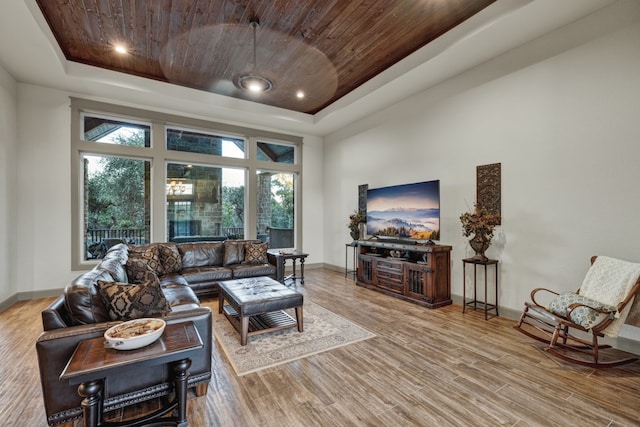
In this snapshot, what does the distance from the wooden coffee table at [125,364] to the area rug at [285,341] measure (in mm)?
809

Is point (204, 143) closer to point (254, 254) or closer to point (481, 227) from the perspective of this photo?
point (254, 254)

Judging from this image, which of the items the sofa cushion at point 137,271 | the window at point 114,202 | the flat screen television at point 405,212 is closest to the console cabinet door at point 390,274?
the flat screen television at point 405,212

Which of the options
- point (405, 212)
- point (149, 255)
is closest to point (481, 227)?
point (405, 212)

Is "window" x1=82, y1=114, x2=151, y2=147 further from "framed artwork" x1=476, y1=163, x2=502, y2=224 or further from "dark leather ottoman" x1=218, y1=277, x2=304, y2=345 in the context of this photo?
"framed artwork" x1=476, y1=163, x2=502, y2=224

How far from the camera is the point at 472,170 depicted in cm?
431

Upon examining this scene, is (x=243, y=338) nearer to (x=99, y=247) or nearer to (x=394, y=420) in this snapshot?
(x=394, y=420)

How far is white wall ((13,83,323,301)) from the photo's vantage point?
4.71m

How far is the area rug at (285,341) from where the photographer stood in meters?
2.72

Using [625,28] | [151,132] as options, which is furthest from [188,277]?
[625,28]

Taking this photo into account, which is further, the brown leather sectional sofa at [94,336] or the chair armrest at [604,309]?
the chair armrest at [604,309]

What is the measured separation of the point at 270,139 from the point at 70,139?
3.77 meters

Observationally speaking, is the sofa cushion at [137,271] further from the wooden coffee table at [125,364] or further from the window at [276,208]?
the window at [276,208]

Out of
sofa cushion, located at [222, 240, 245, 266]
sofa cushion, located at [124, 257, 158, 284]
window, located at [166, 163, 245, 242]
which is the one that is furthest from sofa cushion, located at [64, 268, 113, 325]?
window, located at [166, 163, 245, 242]

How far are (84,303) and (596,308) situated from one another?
4.08m
